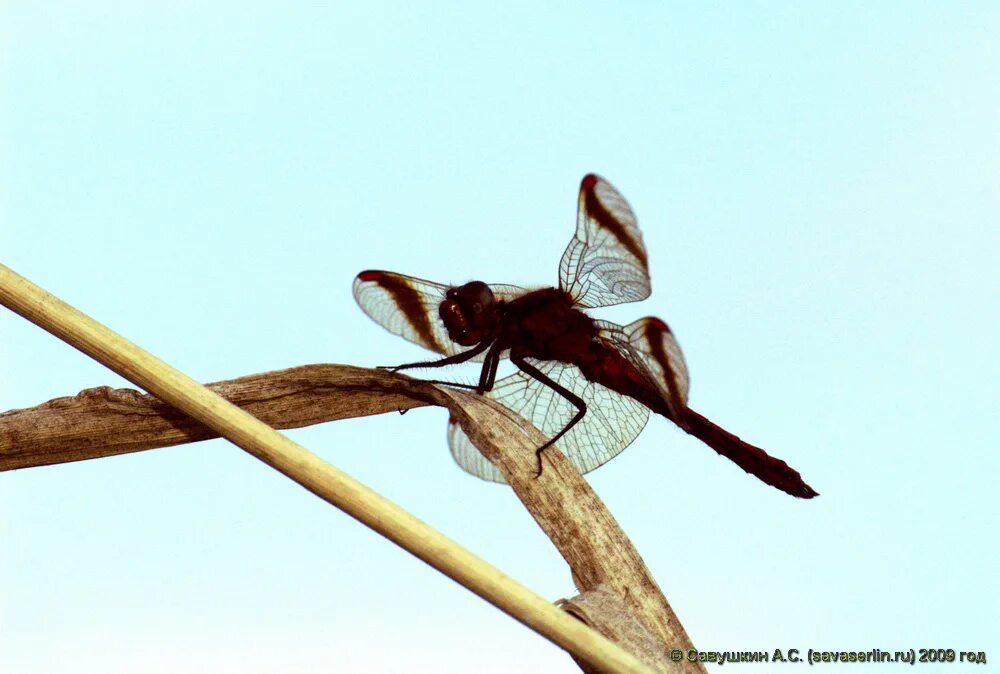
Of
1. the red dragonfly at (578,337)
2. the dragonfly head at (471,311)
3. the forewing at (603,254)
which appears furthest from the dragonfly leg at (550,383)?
the forewing at (603,254)

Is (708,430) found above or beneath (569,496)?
above

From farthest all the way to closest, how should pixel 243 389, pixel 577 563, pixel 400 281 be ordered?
1. pixel 400 281
2. pixel 243 389
3. pixel 577 563

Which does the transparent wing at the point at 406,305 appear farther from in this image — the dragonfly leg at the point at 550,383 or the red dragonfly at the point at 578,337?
the dragonfly leg at the point at 550,383

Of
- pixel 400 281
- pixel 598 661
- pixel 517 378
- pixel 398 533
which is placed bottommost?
pixel 598 661

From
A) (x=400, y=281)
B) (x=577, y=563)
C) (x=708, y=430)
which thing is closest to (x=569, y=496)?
(x=577, y=563)

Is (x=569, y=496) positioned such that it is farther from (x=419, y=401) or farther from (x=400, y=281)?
(x=400, y=281)

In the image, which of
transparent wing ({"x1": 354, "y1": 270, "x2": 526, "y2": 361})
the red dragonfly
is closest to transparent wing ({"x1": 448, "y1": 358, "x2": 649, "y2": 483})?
the red dragonfly

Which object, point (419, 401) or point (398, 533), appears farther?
point (419, 401)
